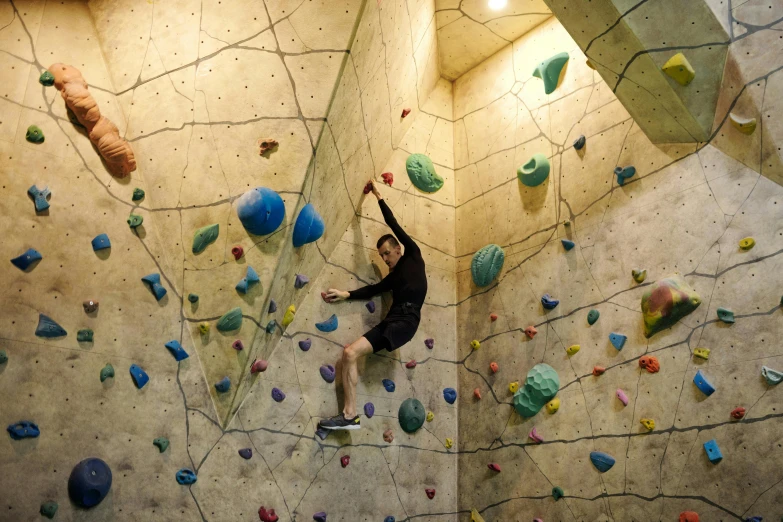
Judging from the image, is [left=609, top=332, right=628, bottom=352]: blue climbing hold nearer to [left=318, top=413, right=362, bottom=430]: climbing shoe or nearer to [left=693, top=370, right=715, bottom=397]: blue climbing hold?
[left=693, top=370, right=715, bottom=397]: blue climbing hold

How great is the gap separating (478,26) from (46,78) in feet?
8.11

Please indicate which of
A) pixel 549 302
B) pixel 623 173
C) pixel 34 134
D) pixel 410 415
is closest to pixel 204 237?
A: pixel 34 134

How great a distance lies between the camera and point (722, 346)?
8.45 feet

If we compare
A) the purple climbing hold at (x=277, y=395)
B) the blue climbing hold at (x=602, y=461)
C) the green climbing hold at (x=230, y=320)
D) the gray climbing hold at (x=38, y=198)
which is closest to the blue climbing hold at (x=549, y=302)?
the blue climbing hold at (x=602, y=461)

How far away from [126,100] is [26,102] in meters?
0.39

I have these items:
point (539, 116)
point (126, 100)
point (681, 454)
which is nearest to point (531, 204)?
point (539, 116)

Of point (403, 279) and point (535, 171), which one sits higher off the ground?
point (403, 279)

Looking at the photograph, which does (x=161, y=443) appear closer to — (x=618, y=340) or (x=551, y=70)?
(x=618, y=340)

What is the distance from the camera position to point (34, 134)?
2562 millimetres

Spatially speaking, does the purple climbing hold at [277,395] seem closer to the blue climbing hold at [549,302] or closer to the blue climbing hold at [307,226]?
the blue climbing hold at [307,226]

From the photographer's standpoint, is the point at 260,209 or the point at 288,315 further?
the point at 288,315

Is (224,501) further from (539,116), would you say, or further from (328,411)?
(539,116)

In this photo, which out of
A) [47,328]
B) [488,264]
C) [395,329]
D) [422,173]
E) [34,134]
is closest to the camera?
[47,328]

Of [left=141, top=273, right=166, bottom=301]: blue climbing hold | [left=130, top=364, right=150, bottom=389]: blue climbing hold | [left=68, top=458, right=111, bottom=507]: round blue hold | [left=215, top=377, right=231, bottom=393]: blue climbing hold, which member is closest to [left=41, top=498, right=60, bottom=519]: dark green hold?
[left=68, top=458, right=111, bottom=507]: round blue hold
